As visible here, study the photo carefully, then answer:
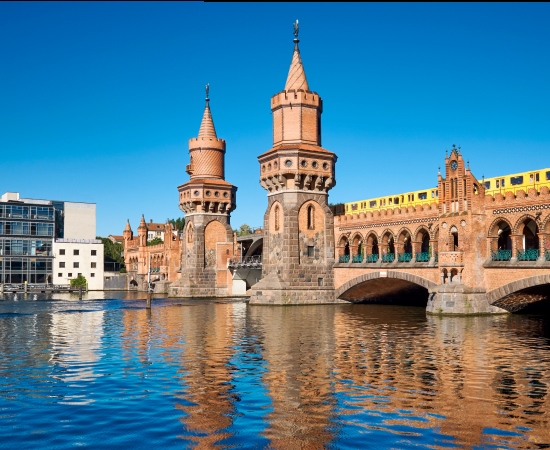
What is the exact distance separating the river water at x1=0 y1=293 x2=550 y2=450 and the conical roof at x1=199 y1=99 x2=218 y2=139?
159 feet

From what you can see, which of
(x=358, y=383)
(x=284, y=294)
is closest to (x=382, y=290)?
(x=284, y=294)

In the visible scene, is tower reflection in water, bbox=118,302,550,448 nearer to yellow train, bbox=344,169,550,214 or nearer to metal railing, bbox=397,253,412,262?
yellow train, bbox=344,169,550,214

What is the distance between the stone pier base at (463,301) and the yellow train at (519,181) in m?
7.33

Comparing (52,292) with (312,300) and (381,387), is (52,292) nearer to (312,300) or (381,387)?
(312,300)

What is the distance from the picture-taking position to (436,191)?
57.2 metres

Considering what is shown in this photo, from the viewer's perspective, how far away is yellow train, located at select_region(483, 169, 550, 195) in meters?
45.0

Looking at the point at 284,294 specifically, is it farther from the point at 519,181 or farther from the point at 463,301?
the point at 519,181

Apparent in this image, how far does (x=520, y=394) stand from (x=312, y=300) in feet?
136

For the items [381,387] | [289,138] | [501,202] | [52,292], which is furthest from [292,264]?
[52,292]

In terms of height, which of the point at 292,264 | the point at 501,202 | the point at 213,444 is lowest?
the point at 213,444

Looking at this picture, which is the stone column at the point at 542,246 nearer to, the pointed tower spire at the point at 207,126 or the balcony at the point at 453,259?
the balcony at the point at 453,259

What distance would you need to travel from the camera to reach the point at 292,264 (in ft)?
188

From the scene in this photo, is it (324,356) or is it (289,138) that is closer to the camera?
(324,356)

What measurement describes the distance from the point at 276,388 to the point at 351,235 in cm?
4325
